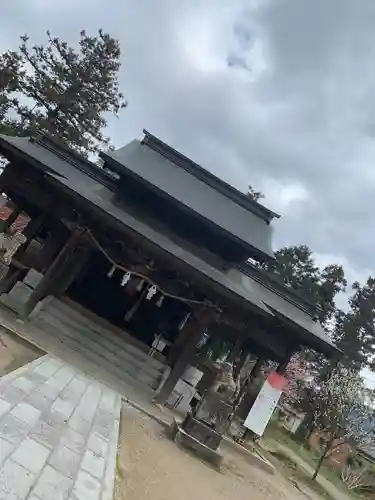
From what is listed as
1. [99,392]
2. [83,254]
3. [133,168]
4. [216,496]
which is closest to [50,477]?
[216,496]

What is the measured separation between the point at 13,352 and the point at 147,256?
16.1 ft

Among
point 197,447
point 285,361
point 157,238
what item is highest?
point 157,238

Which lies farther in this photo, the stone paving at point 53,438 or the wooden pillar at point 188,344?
the wooden pillar at point 188,344

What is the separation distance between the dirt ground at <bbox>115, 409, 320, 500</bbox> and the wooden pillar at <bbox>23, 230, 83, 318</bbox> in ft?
14.7

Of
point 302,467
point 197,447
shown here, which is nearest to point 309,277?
point 302,467

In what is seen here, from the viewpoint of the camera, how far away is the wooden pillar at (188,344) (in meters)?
12.5

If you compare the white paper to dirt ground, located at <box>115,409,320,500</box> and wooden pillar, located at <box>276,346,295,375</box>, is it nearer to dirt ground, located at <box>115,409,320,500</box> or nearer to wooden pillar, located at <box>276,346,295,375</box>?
wooden pillar, located at <box>276,346,295,375</box>

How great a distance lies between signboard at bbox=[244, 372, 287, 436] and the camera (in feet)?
42.4

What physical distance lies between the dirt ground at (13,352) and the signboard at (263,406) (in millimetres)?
6049

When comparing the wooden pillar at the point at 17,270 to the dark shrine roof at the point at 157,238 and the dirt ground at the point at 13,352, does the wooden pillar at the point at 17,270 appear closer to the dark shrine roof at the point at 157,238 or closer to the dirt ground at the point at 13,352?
the dark shrine roof at the point at 157,238

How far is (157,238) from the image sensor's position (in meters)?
13.0

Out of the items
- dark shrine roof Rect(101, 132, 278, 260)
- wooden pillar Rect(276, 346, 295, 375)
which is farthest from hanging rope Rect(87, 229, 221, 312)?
wooden pillar Rect(276, 346, 295, 375)

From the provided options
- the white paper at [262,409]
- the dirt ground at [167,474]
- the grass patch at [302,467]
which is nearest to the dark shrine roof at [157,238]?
the white paper at [262,409]

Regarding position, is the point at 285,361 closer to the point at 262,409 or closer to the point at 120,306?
the point at 262,409
